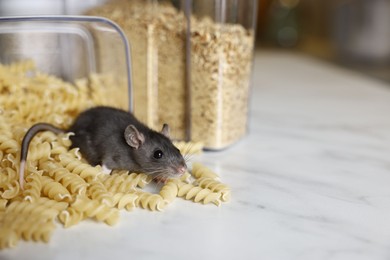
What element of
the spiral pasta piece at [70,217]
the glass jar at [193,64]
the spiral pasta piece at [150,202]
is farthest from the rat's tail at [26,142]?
the glass jar at [193,64]

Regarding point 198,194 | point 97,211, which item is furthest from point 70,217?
point 198,194

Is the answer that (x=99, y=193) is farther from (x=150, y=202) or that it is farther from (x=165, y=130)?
(x=165, y=130)

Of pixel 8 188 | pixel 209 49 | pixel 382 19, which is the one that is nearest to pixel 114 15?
pixel 209 49

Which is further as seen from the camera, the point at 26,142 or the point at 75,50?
the point at 75,50

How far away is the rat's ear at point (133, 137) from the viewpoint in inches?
39.0

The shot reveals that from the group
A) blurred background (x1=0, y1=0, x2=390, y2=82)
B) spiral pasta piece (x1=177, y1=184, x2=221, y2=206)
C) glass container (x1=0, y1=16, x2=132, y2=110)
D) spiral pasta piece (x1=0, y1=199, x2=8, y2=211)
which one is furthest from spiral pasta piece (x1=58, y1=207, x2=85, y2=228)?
blurred background (x1=0, y1=0, x2=390, y2=82)

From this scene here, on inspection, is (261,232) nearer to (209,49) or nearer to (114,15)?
(209,49)

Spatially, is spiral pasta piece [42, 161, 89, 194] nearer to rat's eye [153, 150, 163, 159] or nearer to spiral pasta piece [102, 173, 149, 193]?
spiral pasta piece [102, 173, 149, 193]

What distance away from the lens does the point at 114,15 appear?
4.36 feet

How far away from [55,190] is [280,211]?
0.45m

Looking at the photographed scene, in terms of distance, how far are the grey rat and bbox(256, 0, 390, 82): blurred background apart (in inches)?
65.0

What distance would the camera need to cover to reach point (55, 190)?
870 mm

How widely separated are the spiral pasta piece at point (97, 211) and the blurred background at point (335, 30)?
1857 millimetres

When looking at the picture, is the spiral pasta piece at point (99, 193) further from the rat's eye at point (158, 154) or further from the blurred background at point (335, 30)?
the blurred background at point (335, 30)
